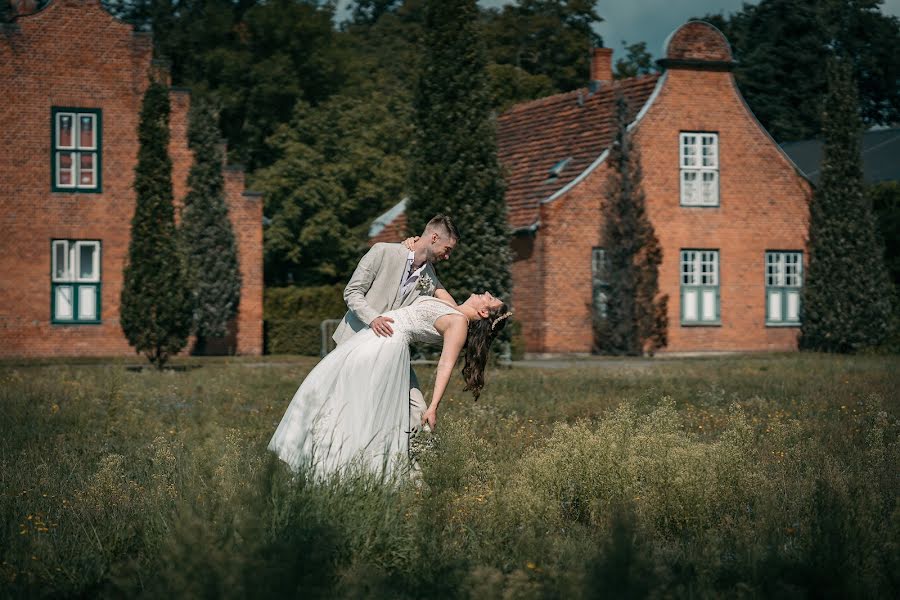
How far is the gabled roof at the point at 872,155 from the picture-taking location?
45.6 meters

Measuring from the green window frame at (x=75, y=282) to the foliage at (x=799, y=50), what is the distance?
35143mm

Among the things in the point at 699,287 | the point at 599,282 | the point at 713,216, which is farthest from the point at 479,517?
the point at 713,216

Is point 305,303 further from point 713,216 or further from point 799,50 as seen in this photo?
point 799,50

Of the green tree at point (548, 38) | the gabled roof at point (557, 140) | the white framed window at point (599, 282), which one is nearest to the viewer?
the white framed window at point (599, 282)

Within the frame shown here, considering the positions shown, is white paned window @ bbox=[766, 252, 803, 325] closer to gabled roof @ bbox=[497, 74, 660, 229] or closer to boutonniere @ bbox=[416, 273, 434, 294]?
gabled roof @ bbox=[497, 74, 660, 229]

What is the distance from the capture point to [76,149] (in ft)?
107

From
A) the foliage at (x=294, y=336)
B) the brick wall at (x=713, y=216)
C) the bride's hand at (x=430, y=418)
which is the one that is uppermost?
the brick wall at (x=713, y=216)

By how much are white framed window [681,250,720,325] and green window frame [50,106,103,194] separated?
1568 centimetres

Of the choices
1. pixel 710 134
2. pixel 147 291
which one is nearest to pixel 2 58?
pixel 147 291

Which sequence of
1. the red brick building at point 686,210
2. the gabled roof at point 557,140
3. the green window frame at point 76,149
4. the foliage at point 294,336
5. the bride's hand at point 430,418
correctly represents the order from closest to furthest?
the bride's hand at point 430,418 < the red brick building at point 686,210 < the green window frame at point 76,149 < the gabled roof at point 557,140 < the foliage at point 294,336

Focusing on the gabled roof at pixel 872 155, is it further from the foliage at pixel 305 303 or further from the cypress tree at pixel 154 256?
the cypress tree at pixel 154 256

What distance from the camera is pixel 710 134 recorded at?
114 ft

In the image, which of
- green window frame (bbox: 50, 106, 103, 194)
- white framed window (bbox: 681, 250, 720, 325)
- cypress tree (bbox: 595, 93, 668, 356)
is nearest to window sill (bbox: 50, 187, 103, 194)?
green window frame (bbox: 50, 106, 103, 194)

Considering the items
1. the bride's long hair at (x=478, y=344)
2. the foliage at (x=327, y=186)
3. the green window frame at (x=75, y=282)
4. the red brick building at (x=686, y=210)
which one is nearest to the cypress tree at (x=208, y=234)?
the green window frame at (x=75, y=282)
